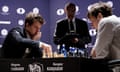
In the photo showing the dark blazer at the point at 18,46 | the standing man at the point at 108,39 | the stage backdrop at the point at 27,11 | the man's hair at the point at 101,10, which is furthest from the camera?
the stage backdrop at the point at 27,11

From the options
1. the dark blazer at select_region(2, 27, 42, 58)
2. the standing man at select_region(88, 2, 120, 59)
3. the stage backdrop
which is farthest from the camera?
the stage backdrop

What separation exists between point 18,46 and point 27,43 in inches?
3.8

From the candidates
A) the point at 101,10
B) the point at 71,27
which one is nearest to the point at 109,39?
the point at 101,10

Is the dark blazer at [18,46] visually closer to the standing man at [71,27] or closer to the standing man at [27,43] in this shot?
the standing man at [27,43]

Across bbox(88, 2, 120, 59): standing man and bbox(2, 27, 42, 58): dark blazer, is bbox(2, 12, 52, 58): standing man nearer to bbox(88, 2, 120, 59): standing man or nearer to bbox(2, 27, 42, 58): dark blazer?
bbox(2, 27, 42, 58): dark blazer

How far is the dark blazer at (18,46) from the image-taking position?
8.86 feet

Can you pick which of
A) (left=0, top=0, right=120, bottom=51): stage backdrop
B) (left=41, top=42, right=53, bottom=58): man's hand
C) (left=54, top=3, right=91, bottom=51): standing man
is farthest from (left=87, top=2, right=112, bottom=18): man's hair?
(left=0, top=0, right=120, bottom=51): stage backdrop

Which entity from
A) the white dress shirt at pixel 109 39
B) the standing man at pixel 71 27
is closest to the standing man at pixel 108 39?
the white dress shirt at pixel 109 39

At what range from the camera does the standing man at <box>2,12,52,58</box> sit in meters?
2.71

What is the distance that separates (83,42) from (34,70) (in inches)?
75.0

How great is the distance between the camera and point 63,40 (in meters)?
3.52

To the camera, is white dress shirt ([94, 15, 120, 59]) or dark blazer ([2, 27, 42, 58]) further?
dark blazer ([2, 27, 42, 58])

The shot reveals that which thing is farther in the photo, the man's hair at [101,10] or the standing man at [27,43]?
the standing man at [27,43]

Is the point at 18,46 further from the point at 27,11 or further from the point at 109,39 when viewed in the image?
the point at 27,11
